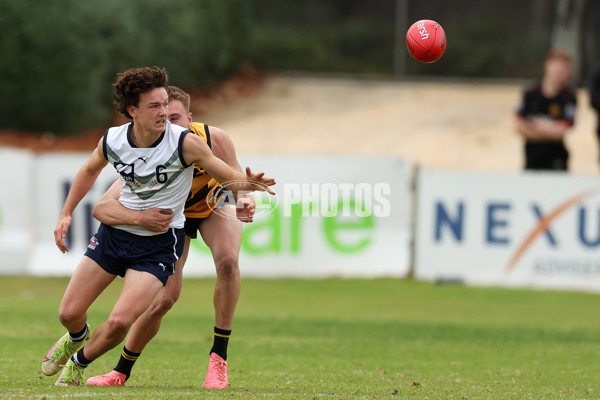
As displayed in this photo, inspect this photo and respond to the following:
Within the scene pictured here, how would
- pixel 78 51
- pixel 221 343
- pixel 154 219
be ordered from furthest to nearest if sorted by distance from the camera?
pixel 78 51 < pixel 221 343 < pixel 154 219

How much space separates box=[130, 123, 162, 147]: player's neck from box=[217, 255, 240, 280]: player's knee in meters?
1.14

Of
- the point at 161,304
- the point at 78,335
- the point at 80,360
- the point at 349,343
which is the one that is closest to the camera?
the point at 80,360

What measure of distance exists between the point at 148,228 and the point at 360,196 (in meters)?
8.55

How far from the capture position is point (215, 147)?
25.2 feet

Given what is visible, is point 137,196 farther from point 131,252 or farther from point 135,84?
point 135,84

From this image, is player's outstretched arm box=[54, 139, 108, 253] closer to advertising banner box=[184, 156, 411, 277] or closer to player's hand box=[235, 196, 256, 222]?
player's hand box=[235, 196, 256, 222]

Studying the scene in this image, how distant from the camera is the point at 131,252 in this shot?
708 centimetres

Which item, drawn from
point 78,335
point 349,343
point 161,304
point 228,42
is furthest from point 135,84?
point 228,42

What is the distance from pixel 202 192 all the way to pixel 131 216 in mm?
839

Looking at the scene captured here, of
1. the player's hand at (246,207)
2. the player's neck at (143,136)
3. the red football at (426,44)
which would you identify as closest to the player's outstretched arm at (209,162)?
the player's neck at (143,136)

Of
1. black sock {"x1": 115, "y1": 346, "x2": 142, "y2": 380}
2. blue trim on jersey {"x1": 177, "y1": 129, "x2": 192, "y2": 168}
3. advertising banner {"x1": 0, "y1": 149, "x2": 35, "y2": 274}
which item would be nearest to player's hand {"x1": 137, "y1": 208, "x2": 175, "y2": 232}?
blue trim on jersey {"x1": 177, "y1": 129, "x2": 192, "y2": 168}

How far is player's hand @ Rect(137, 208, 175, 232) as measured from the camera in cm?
707

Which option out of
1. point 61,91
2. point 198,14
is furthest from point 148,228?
point 198,14

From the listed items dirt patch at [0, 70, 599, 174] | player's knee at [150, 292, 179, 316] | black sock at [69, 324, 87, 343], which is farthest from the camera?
dirt patch at [0, 70, 599, 174]
